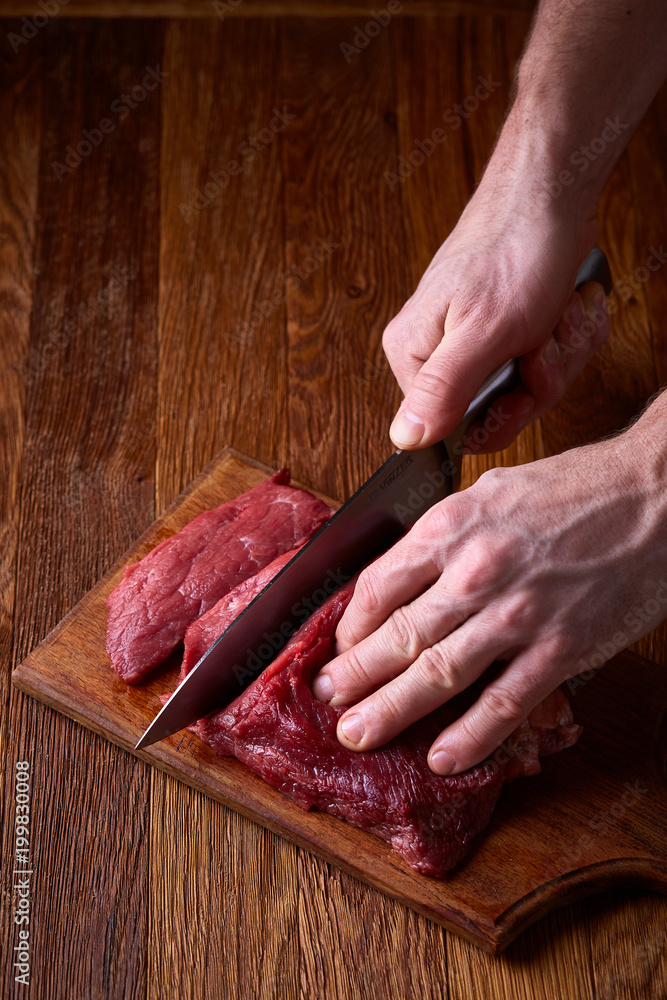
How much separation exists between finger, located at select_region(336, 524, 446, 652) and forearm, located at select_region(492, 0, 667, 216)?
3.31 ft

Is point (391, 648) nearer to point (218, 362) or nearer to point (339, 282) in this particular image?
point (218, 362)

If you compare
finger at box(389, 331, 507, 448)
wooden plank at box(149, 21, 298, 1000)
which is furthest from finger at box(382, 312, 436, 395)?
wooden plank at box(149, 21, 298, 1000)

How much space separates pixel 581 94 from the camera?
2.39 metres

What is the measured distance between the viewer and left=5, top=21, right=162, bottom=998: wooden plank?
198 centimetres

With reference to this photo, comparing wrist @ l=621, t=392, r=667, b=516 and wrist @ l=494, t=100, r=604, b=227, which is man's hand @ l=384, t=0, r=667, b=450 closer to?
wrist @ l=494, t=100, r=604, b=227

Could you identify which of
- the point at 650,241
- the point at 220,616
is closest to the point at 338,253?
the point at 650,241

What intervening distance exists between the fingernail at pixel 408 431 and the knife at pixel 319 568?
0.10ft

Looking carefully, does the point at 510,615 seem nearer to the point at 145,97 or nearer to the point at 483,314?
the point at 483,314

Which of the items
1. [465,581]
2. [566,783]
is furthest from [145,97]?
[566,783]

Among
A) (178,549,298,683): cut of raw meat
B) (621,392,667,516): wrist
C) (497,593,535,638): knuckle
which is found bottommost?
(178,549,298,683): cut of raw meat

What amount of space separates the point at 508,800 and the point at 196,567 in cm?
86

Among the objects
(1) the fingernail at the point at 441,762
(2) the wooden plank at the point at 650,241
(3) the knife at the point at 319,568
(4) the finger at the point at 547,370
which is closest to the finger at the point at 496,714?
(1) the fingernail at the point at 441,762

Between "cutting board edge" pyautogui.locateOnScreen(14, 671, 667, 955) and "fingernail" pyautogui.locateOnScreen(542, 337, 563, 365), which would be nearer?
"cutting board edge" pyautogui.locateOnScreen(14, 671, 667, 955)

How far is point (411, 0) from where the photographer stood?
370cm
